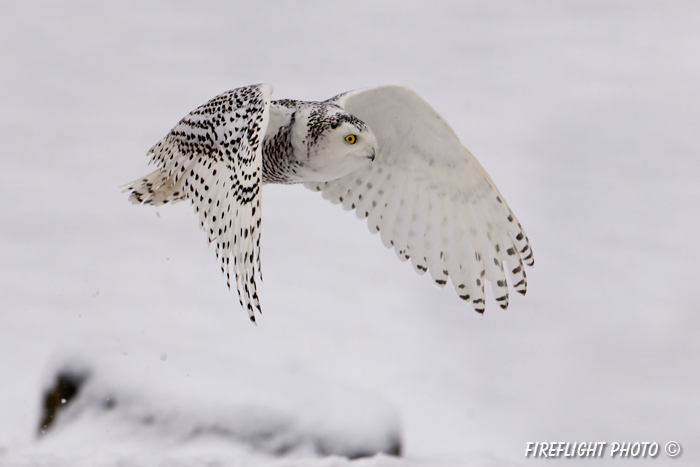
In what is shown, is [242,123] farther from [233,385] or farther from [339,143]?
[233,385]

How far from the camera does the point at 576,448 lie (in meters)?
5.00

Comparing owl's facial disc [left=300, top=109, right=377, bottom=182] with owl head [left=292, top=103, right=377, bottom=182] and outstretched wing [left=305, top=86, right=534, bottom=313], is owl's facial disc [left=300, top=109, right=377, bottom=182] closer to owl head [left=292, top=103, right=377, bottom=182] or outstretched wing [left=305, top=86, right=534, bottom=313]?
owl head [left=292, top=103, right=377, bottom=182]

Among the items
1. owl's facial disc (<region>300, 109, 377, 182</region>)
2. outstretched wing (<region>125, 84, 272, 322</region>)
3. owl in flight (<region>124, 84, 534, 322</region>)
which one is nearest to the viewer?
outstretched wing (<region>125, 84, 272, 322</region>)

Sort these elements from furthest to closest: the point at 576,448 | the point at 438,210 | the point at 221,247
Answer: the point at 576,448 < the point at 438,210 < the point at 221,247

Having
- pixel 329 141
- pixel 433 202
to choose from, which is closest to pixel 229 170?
pixel 329 141

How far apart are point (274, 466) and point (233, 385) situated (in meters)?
0.58

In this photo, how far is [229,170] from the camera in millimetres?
3439

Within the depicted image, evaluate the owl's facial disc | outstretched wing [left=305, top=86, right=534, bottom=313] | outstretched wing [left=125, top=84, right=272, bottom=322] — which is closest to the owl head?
the owl's facial disc

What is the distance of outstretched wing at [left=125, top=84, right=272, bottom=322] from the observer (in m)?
3.26

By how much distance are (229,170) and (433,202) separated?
5.55 feet

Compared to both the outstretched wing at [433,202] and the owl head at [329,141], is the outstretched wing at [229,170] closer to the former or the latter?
the owl head at [329,141]

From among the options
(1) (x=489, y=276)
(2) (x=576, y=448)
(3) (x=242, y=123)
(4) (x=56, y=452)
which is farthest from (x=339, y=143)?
(2) (x=576, y=448)

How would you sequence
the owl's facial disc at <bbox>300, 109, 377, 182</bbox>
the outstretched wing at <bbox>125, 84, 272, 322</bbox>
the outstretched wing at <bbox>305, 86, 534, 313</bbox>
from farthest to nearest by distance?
1. the outstretched wing at <bbox>305, 86, 534, 313</bbox>
2. the owl's facial disc at <bbox>300, 109, 377, 182</bbox>
3. the outstretched wing at <bbox>125, 84, 272, 322</bbox>

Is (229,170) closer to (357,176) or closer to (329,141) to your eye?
(329,141)
